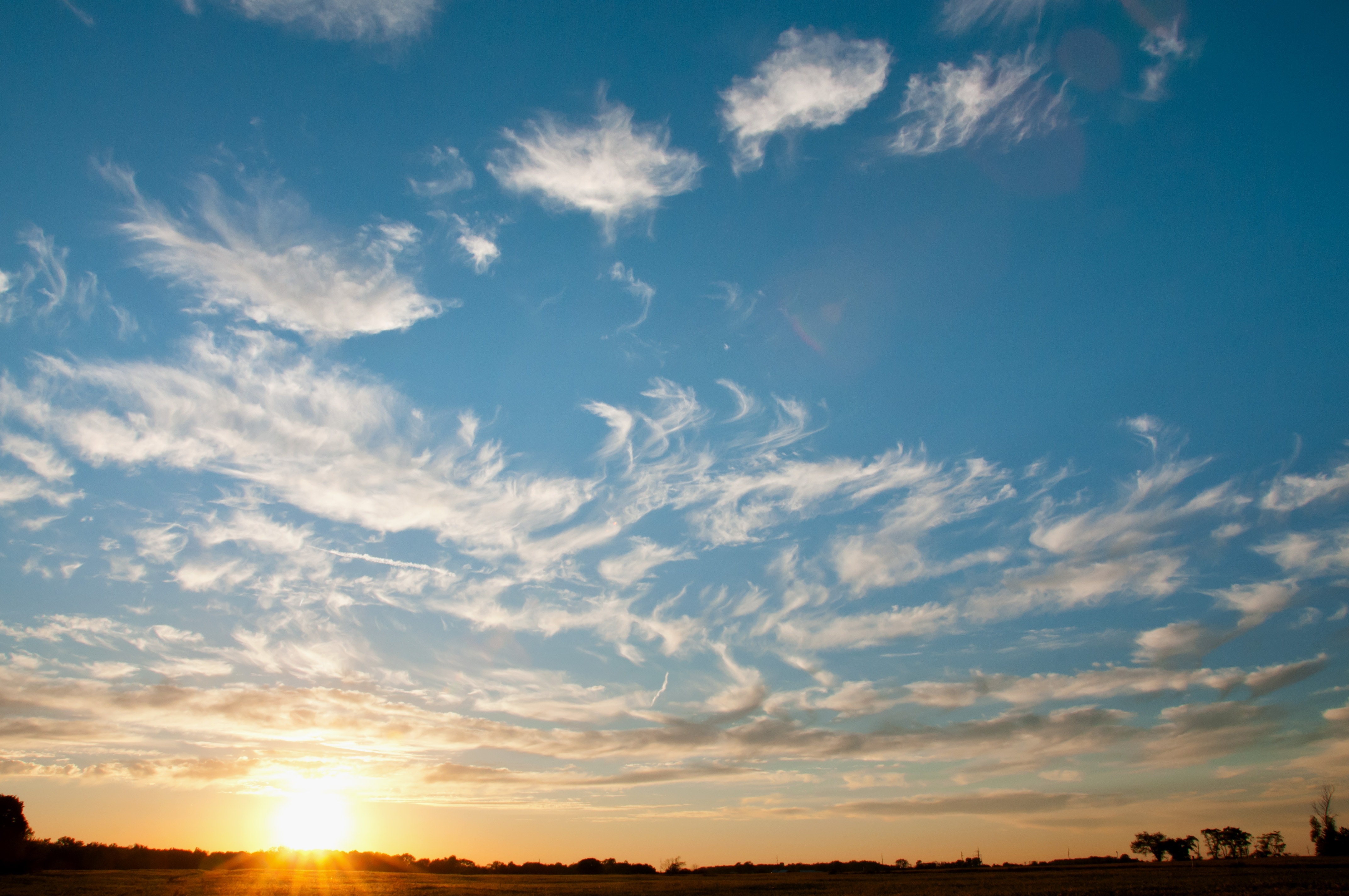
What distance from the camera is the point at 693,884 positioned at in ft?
380

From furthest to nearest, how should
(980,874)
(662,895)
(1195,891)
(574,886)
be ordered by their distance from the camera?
(980,874), (574,886), (662,895), (1195,891)

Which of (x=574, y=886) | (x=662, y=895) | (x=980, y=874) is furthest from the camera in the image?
(x=980, y=874)

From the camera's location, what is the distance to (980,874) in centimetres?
14538

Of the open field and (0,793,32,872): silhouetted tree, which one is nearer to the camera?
the open field

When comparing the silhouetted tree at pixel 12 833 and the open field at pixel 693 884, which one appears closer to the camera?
the open field at pixel 693 884

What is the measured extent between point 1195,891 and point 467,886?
3504 inches

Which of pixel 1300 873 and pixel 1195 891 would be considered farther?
pixel 1300 873

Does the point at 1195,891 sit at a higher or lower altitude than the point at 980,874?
higher

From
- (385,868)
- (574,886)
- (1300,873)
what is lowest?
(385,868)

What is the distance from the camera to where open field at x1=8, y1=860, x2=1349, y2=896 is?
74.1 metres

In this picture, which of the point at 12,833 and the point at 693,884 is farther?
the point at 693,884

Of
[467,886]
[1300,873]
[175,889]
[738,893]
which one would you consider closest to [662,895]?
[738,893]

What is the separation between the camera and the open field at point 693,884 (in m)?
74.1

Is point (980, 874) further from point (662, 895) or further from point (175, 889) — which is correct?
point (175, 889)
